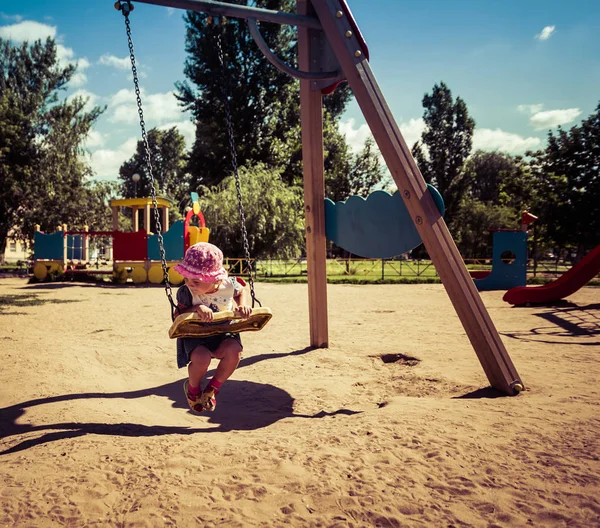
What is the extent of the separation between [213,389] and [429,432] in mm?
1449

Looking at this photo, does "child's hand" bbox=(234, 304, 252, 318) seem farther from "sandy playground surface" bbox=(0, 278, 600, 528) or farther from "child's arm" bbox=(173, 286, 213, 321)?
"sandy playground surface" bbox=(0, 278, 600, 528)

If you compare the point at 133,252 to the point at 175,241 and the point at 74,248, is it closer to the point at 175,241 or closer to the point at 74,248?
the point at 175,241

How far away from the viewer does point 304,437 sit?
308cm

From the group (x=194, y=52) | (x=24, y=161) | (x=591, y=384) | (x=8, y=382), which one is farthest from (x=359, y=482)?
(x=194, y=52)

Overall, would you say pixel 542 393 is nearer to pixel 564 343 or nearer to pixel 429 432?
pixel 429 432

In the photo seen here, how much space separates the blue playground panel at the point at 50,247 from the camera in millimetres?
18031

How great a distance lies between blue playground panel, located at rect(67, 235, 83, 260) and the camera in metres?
19.4

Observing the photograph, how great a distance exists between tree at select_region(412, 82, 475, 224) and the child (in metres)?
38.1

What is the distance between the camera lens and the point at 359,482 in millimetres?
2424

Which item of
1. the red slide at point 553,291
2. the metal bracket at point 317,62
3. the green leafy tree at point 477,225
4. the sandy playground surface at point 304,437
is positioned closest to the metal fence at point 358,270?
the green leafy tree at point 477,225

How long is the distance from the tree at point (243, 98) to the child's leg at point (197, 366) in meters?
25.6

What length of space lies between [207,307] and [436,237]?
2070 mm

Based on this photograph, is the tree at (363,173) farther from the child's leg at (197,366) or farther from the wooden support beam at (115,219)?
the child's leg at (197,366)

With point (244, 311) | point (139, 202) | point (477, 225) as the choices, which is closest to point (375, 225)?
point (244, 311)
